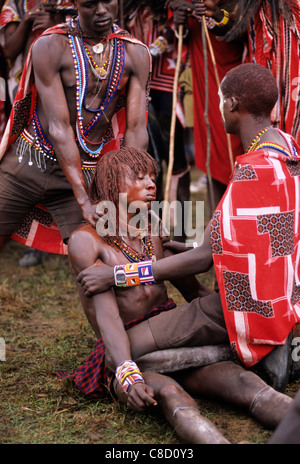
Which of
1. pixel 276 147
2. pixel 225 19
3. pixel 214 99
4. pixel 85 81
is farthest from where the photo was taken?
pixel 214 99

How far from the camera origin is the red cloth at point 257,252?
3.11 m

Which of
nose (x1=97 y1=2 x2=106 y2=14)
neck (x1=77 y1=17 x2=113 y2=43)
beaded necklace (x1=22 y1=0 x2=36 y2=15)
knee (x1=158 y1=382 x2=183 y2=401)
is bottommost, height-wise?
knee (x1=158 y1=382 x2=183 y2=401)

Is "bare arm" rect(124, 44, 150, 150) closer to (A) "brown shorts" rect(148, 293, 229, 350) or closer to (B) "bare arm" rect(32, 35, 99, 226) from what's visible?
(B) "bare arm" rect(32, 35, 99, 226)

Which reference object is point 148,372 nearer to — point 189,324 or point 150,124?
point 189,324

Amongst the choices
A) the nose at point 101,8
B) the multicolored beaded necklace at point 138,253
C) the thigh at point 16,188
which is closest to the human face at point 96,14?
the nose at point 101,8

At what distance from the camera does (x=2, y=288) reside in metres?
5.30

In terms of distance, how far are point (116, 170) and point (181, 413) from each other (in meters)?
1.31

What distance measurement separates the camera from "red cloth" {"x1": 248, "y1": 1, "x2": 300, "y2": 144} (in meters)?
4.86

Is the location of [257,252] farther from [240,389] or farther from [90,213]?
[90,213]

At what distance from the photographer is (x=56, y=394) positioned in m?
3.41

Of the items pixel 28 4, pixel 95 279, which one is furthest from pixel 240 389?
pixel 28 4

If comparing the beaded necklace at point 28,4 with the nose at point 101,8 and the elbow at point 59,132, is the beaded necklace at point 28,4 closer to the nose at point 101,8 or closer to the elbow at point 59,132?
the nose at point 101,8

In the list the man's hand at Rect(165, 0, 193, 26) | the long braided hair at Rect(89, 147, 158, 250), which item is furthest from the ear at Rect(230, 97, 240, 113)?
the man's hand at Rect(165, 0, 193, 26)

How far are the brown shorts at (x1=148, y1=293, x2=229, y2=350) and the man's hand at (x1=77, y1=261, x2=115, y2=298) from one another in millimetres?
307
